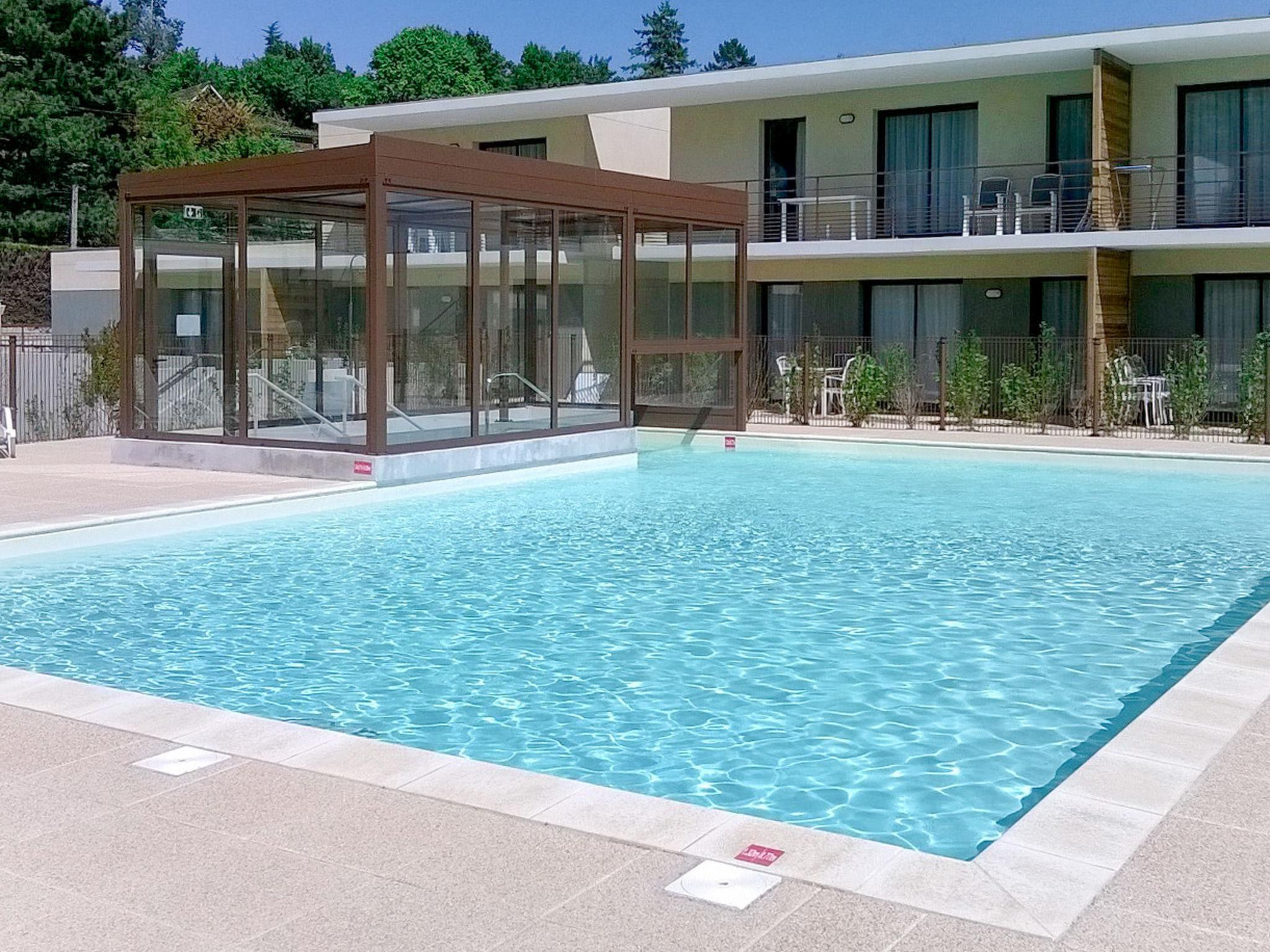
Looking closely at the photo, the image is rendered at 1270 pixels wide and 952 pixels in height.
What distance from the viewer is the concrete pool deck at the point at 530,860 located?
362 cm

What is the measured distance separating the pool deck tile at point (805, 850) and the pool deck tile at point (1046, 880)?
28cm

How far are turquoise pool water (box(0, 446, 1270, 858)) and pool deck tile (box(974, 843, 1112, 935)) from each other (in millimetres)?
905

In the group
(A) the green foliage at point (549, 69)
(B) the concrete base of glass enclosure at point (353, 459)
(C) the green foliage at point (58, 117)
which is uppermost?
(A) the green foliage at point (549, 69)

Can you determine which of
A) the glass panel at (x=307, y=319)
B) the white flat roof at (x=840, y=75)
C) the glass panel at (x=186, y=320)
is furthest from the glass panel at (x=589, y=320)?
the white flat roof at (x=840, y=75)

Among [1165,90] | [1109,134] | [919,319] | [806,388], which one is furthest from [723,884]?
[919,319]

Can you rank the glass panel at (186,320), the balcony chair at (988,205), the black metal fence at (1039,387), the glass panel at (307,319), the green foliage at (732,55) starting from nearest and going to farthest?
1. the glass panel at (307,319)
2. the glass panel at (186,320)
3. the black metal fence at (1039,387)
4. the balcony chair at (988,205)
5. the green foliage at (732,55)

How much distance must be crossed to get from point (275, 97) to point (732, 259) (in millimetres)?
58117

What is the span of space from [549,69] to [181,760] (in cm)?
8410

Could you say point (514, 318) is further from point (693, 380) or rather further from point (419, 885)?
point (419, 885)

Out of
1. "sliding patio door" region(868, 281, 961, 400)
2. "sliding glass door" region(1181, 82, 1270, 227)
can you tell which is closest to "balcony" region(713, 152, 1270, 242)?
"sliding glass door" region(1181, 82, 1270, 227)

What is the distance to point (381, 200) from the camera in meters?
13.5

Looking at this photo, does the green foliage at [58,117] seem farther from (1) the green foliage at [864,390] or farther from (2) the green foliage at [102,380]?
(1) the green foliage at [864,390]

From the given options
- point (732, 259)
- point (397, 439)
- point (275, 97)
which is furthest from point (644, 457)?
point (275, 97)

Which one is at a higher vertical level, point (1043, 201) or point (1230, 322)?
point (1043, 201)
